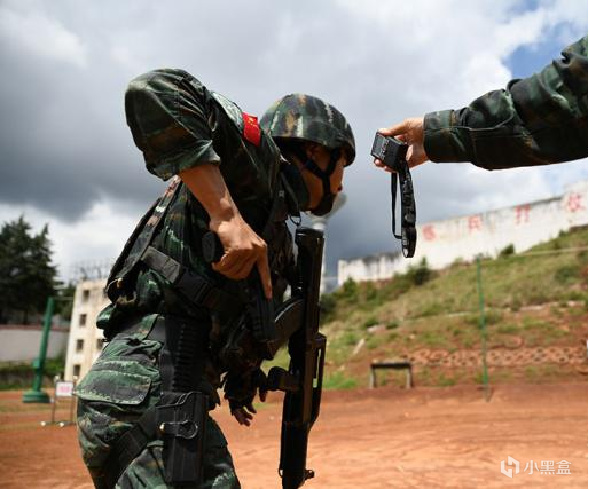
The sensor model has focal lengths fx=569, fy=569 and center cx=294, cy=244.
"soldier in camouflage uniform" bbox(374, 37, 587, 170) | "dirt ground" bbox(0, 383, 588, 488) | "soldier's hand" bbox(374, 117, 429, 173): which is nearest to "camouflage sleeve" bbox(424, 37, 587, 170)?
"soldier in camouflage uniform" bbox(374, 37, 587, 170)

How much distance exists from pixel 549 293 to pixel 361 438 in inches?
655

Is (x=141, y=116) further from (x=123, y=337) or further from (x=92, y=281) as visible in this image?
(x=92, y=281)

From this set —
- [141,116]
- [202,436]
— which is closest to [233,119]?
[141,116]

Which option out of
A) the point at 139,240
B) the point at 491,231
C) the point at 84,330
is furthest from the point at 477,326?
the point at 139,240

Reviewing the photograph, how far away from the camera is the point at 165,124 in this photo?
1581mm

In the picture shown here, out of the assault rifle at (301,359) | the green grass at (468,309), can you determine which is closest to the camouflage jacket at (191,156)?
the assault rifle at (301,359)

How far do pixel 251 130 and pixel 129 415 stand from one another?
96 centimetres

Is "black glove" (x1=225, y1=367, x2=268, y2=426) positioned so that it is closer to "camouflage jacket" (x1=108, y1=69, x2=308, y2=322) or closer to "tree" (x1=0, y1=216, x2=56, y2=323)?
"camouflage jacket" (x1=108, y1=69, x2=308, y2=322)

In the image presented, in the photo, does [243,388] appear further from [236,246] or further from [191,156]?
[191,156]

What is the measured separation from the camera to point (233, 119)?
5.86ft

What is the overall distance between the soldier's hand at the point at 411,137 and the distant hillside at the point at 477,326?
37.9 feet

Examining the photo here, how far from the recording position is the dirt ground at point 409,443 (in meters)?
6.37

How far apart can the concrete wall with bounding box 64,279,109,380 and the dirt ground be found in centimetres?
1186

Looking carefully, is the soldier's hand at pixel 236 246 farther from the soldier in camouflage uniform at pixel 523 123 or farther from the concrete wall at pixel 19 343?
the concrete wall at pixel 19 343
